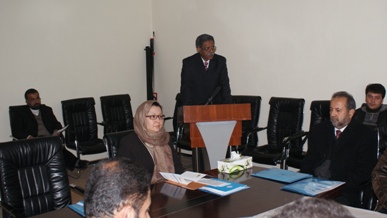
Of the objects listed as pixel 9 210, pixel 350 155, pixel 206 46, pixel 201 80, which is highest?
pixel 206 46

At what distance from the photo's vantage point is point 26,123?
17.6 feet

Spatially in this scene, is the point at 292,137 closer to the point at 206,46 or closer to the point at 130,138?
the point at 206,46

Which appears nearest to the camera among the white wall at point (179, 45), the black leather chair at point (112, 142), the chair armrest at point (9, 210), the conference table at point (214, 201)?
the conference table at point (214, 201)

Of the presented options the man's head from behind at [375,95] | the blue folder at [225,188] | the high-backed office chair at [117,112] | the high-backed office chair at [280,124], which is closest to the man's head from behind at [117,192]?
the blue folder at [225,188]

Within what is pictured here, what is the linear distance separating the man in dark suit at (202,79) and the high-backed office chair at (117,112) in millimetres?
2262

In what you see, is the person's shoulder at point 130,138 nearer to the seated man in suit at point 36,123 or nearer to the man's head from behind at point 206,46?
the man's head from behind at point 206,46

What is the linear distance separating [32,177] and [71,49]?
396cm

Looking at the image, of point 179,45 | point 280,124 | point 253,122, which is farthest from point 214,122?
point 179,45

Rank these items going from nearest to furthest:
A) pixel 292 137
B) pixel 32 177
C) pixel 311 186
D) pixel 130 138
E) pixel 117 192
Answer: pixel 117 192 < pixel 311 186 < pixel 32 177 < pixel 130 138 < pixel 292 137

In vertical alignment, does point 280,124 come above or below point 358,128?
below

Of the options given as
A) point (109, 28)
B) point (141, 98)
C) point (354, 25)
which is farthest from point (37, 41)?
point (354, 25)

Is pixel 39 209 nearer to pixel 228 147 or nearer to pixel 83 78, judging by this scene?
pixel 228 147

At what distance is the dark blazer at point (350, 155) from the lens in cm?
280

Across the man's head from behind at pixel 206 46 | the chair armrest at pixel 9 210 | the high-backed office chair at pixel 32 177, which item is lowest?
the chair armrest at pixel 9 210
